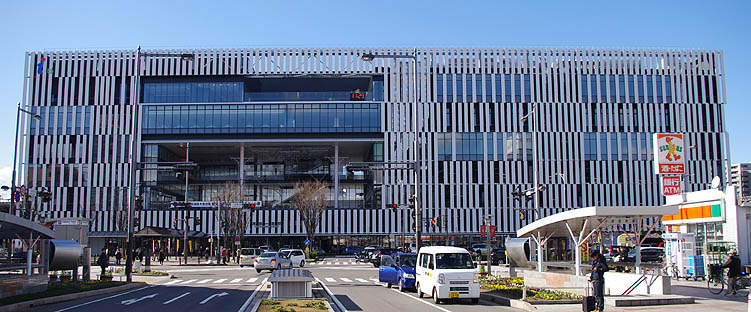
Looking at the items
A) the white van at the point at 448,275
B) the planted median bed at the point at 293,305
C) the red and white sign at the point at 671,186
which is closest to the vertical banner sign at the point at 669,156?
the red and white sign at the point at 671,186

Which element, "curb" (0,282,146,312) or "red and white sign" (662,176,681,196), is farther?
"red and white sign" (662,176,681,196)

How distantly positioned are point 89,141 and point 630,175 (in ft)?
221

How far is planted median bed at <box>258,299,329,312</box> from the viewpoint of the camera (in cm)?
1697

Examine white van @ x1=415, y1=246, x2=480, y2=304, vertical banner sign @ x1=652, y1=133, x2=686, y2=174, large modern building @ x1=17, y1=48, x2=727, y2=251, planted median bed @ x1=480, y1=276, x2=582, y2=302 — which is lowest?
planted median bed @ x1=480, y1=276, x2=582, y2=302

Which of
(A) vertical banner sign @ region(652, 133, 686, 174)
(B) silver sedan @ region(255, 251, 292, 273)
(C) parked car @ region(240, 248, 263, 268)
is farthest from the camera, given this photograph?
(C) parked car @ region(240, 248, 263, 268)

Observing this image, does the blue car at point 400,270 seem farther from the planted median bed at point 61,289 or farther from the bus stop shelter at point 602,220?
the planted median bed at point 61,289

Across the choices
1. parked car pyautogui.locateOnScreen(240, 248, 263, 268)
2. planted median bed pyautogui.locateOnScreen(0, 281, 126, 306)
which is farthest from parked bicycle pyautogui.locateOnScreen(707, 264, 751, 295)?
parked car pyautogui.locateOnScreen(240, 248, 263, 268)

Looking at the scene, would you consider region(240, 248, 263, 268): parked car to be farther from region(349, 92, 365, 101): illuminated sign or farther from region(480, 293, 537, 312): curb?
region(349, 92, 365, 101): illuminated sign

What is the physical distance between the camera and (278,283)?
19.4m

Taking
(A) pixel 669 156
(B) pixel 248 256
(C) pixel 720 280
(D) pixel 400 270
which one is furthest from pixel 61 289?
(A) pixel 669 156

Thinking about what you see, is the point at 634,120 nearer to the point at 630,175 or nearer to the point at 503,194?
the point at 630,175

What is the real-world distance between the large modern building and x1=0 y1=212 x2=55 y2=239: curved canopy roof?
53.9m

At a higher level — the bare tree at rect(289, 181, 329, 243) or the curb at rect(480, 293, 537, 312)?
the bare tree at rect(289, 181, 329, 243)

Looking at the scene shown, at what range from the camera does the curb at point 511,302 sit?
18.8 metres
